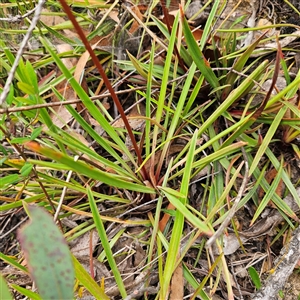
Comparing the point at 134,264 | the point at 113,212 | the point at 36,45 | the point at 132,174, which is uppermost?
the point at 36,45

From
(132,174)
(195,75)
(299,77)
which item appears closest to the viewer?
(299,77)

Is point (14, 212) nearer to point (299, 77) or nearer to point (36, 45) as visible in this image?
point (36, 45)

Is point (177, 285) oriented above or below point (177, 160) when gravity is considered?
below

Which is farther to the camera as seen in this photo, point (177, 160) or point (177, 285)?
point (177, 160)

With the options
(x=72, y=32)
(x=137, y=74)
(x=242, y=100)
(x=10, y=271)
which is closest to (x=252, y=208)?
(x=242, y=100)

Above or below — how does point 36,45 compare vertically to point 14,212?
above

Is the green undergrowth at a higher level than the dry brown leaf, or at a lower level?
higher

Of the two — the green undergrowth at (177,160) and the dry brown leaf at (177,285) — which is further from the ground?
the green undergrowth at (177,160)

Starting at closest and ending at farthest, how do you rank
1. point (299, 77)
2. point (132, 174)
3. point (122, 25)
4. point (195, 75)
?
point (299, 77)
point (132, 174)
point (195, 75)
point (122, 25)

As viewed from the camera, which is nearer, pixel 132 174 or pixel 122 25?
pixel 132 174

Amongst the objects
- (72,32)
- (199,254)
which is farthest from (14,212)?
(72,32)
